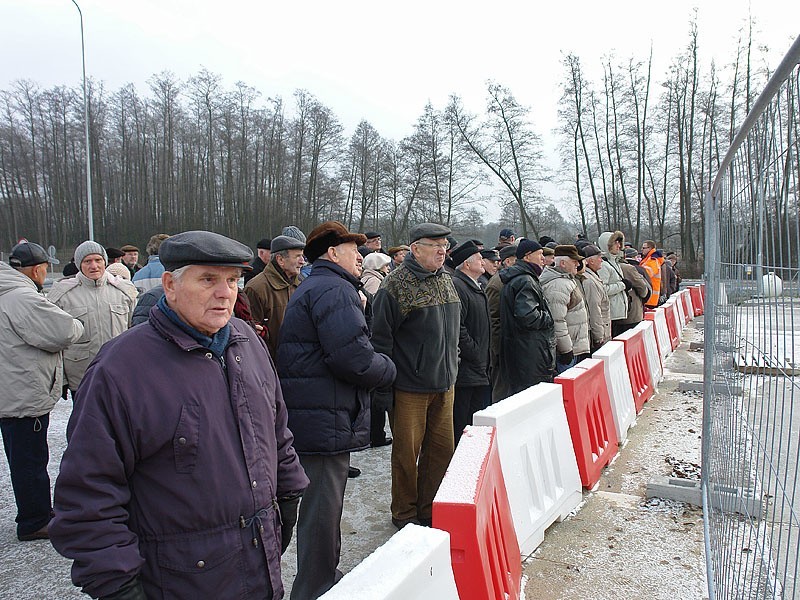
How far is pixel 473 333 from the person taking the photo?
5406 millimetres

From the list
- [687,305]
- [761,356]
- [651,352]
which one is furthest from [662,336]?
[761,356]

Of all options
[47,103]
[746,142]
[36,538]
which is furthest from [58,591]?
[47,103]

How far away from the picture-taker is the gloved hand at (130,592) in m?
1.71

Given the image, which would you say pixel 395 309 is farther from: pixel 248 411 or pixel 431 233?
pixel 248 411

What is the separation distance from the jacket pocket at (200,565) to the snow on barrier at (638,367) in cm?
594

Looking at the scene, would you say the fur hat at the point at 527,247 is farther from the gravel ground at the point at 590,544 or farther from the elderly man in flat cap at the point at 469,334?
the gravel ground at the point at 590,544

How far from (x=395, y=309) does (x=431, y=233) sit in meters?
0.61

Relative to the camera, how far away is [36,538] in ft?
13.6

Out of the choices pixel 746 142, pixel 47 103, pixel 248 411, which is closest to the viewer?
pixel 248 411

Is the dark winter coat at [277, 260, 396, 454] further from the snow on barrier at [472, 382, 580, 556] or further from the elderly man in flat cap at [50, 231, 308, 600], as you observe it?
the elderly man in flat cap at [50, 231, 308, 600]

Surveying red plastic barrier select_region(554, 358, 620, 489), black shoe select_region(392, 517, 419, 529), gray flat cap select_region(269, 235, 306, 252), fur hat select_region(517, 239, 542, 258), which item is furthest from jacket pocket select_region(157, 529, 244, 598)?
fur hat select_region(517, 239, 542, 258)

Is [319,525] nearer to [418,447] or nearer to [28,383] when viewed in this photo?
[418,447]

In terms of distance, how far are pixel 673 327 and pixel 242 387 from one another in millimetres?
12972

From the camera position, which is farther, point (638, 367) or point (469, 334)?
point (638, 367)
